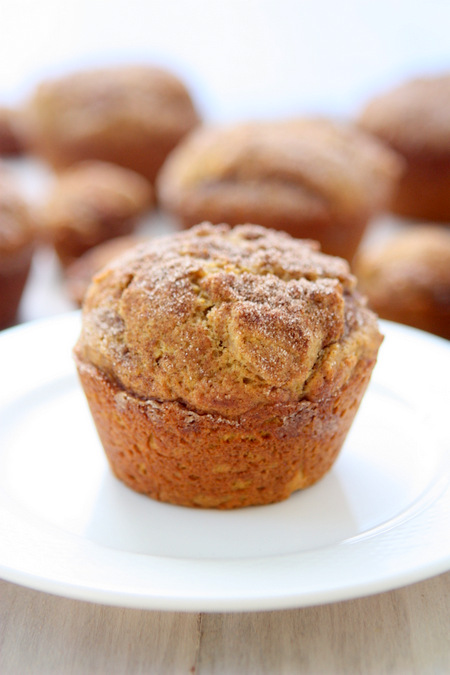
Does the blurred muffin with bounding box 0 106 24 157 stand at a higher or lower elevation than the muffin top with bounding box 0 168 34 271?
lower

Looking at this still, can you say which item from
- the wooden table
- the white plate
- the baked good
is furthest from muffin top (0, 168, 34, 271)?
the wooden table

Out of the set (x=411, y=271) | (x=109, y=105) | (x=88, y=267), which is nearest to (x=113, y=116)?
(x=109, y=105)

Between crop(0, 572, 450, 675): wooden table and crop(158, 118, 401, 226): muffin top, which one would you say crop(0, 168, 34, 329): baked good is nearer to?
crop(158, 118, 401, 226): muffin top

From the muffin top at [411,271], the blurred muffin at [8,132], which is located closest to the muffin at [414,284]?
the muffin top at [411,271]

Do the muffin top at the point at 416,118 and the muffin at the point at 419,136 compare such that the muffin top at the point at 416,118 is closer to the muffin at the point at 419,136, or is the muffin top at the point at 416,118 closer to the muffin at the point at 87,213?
the muffin at the point at 419,136

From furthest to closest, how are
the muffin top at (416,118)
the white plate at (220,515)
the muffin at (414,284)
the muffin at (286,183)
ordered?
the muffin top at (416,118) → the muffin at (286,183) → the muffin at (414,284) → the white plate at (220,515)
